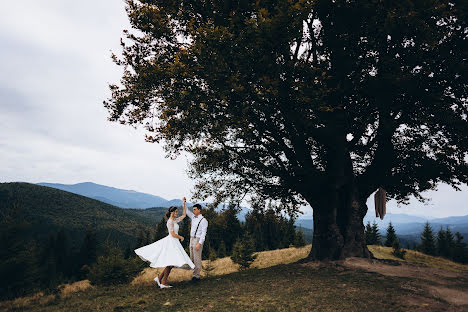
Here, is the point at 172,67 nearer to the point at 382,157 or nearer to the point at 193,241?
the point at 193,241

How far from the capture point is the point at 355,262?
12.9 meters

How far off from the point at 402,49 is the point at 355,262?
936 cm

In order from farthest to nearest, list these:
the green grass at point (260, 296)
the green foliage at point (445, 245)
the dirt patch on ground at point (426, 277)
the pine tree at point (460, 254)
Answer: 1. the green foliage at point (445, 245)
2. the pine tree at point (460, 254)
3. the dirt patch on ground at point (426, 277)
4. the green grass at point (260, 296)

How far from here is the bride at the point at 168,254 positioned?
30.3 feet

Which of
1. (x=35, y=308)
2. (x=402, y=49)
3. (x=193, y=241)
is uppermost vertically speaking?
(x=402, y=49)

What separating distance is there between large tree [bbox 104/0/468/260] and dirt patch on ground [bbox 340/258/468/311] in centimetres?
129

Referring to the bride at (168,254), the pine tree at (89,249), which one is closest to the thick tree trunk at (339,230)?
the bride at (168,254)

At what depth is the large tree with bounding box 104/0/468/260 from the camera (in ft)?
32.4

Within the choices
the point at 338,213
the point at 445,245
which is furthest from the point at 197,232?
the point at 445,245

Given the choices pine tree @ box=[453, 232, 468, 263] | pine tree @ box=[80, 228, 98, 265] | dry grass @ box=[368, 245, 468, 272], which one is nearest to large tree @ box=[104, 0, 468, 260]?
dry grass @ box=[368, 245, 468, 272]

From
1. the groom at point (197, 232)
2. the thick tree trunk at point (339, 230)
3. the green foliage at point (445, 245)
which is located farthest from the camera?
the green foliage at point (445, 245)

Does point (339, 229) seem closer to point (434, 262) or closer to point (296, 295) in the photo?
point (296, 295)

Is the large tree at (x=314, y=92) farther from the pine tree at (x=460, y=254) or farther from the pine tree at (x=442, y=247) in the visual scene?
the pine tree at (x=442, y=247)

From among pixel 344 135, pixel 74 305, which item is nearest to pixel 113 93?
pixel 74 305
